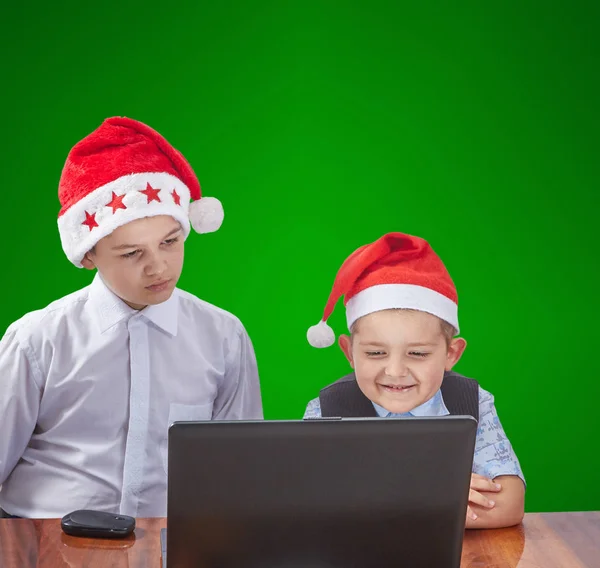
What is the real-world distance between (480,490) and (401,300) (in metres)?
0.41

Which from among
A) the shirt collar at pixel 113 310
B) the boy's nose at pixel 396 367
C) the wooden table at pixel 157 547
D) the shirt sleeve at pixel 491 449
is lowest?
the wooden table at pixel 157 547

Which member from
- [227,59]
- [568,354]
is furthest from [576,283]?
[227,59]

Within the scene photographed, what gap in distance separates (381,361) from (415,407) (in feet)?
0.48

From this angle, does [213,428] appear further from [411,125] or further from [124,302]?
[411,125]

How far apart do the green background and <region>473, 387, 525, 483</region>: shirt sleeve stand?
3.59 ft

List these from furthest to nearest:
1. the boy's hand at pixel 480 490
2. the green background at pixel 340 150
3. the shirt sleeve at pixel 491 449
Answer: the green background at pixel 340 150, the shirt sleeve at pixel 491 449, the boy's hand at pixel 480 490

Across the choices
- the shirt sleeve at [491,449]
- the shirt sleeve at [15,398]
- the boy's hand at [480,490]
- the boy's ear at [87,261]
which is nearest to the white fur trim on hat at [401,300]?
the shirt sleeve at [491,449]

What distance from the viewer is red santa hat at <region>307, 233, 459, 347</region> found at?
6.08 ft

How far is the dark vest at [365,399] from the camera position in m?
1.94

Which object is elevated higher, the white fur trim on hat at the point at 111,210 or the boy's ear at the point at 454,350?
the white fur trim on hat at the point at 111,210

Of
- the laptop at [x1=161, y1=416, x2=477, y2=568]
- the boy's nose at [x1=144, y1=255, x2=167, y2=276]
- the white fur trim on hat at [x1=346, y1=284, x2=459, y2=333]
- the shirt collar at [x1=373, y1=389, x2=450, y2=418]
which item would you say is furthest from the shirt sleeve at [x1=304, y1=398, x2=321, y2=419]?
the laptop at [x1=161, y1=416, x2=477, y2=568]

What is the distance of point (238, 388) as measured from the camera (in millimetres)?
2174

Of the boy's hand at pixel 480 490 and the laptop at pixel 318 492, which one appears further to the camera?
the boy's hand at pixel 480 490

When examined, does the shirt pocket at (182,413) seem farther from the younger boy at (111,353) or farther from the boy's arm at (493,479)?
the boy's arm at (493,479)
